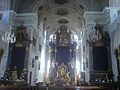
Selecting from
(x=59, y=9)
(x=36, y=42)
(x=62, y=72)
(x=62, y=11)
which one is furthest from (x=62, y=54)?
(x=36, y=42)

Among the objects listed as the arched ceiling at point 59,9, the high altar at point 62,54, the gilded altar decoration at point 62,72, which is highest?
the arched ceiling at point 59,9

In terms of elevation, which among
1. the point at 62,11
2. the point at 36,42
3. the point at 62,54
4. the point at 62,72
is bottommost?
the point at 62,72

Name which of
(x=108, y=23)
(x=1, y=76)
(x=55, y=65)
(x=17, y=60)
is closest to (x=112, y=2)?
(x=108, y=23)

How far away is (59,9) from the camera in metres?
22.9

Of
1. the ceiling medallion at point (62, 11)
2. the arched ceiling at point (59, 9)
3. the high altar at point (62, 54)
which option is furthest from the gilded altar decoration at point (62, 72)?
the ceiling medallion at point (62, 11)

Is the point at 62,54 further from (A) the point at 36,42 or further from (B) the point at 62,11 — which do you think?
(A) the point at 36,42

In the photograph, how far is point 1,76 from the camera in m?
15.7

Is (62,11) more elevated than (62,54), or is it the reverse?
(62,11)

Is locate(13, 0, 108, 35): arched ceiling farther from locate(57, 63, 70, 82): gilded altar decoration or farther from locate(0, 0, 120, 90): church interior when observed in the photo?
locate(57, 63, 70, 82): gilded altar decoration

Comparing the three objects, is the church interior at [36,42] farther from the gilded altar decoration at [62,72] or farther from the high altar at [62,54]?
the high altar at [62,54]

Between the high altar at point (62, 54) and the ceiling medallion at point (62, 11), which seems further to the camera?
the high altar at point (62, 54)

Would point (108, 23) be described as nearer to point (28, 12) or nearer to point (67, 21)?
point (28, 12)

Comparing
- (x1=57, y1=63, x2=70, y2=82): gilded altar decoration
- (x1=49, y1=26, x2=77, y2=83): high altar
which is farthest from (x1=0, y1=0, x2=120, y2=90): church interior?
(x1=49, y1=26, x2=77, y2=83): high altar

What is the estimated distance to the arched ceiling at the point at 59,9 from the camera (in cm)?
1808
